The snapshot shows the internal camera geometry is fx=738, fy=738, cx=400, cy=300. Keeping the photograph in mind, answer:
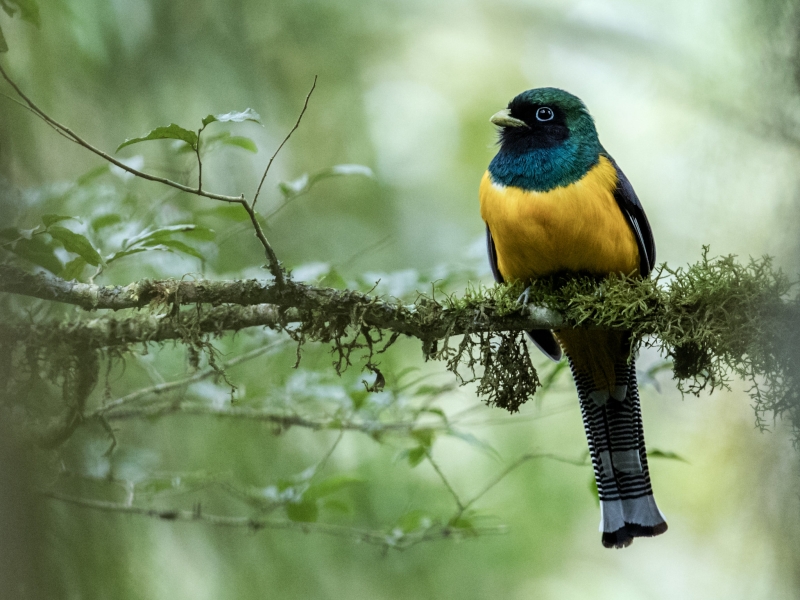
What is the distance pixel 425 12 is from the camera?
6.68 meters

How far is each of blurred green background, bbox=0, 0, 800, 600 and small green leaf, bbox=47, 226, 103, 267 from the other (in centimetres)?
14

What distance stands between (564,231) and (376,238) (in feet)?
11.8

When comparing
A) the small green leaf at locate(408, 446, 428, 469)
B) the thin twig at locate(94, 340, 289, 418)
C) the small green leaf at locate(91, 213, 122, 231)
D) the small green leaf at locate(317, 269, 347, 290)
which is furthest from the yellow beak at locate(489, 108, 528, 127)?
the small green leaf at locate(91, 213, 122, 231)

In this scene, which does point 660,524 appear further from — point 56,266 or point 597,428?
point 56,266

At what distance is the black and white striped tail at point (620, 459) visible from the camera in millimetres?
3020

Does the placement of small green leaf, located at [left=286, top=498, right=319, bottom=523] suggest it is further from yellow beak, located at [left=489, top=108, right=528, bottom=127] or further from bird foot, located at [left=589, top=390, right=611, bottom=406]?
yellow beak, located at [left=489, top=108, right=528, bottom=127]

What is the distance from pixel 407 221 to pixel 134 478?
4.39 m

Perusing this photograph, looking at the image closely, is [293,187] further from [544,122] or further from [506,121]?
[544,122]

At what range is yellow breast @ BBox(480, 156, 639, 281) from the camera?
291 centimetres

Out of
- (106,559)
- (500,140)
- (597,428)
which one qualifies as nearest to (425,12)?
(500,140)

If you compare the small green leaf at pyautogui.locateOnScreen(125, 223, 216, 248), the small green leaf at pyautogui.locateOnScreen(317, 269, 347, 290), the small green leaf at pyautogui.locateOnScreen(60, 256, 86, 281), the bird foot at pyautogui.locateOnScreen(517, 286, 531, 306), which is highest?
the small green leaf at pyautogui.locateOnScreen(317, 269, 347, 290)

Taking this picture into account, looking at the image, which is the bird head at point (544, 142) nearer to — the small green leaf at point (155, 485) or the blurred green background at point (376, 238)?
the blurred green background at point (376, 238)

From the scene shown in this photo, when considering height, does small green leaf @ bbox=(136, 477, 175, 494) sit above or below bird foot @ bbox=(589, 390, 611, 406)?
below

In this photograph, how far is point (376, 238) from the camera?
6375 mm
